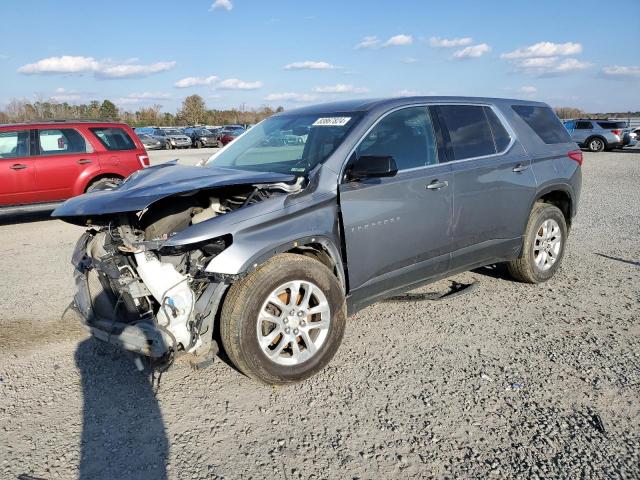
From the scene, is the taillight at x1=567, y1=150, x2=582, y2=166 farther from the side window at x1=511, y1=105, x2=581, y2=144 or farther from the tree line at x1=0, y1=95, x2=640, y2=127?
the tree line at x1=0, y1=95, x2=640, y2=127

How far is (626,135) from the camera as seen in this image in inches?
1012

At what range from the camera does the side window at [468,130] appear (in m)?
4.39

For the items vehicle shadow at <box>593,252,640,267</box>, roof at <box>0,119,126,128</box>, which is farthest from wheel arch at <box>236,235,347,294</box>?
roof at <box>0,119,126,128</box>

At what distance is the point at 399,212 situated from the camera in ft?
12.7

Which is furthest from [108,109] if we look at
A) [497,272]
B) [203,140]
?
[497,272]

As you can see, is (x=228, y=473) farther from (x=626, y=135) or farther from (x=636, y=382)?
(x=626, y=135)

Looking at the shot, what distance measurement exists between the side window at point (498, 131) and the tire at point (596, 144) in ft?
81.2

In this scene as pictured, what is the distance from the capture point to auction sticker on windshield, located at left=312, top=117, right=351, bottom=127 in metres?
4.03

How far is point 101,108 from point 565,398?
2804 inches

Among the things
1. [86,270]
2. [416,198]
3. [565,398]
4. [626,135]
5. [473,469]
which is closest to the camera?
[473,469]

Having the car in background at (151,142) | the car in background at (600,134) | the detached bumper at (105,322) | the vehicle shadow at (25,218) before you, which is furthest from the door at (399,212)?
the car in background at (151,142)

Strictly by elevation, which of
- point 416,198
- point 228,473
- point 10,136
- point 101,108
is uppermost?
point 101,108

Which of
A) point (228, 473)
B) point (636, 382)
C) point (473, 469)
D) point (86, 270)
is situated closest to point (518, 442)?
point (473, 469)

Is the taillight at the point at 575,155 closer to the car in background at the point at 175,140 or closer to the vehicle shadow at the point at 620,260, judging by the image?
the vehicle shadow at the point at 620,260
